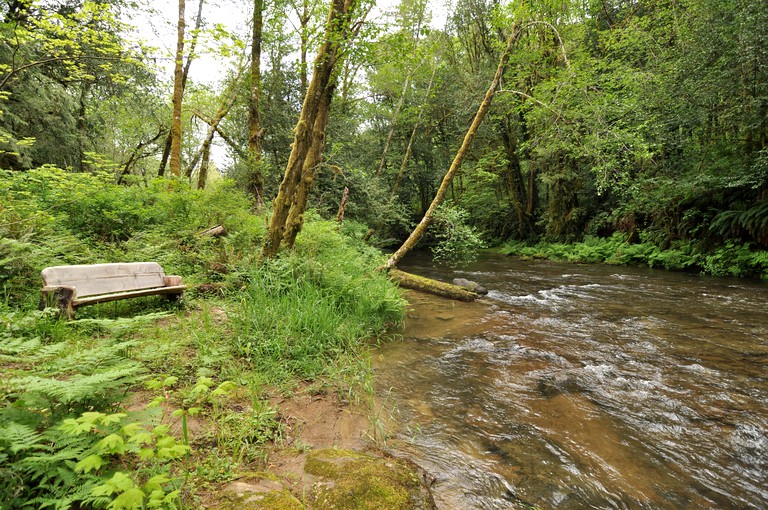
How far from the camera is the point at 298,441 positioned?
2695mm

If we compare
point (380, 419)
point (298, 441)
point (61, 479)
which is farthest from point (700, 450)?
point (61, 479)

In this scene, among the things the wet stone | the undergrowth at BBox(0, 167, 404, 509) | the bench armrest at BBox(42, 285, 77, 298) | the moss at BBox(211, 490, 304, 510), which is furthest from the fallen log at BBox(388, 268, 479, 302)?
the moss at BBox(211, 490, 304, 510)

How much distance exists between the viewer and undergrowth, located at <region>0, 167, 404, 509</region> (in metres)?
1.65

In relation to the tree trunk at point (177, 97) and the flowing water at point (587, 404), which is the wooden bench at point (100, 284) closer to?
the flowing water at point (587, 404)

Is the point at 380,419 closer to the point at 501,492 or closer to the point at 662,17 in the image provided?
the point at 501,492

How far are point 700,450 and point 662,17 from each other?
17144 mm

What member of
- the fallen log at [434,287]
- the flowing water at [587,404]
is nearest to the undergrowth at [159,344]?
the flowing water at [587,404]

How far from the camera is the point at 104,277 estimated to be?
417 centimetres

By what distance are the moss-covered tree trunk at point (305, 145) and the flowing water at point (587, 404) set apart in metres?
2.78

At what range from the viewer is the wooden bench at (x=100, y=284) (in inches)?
142

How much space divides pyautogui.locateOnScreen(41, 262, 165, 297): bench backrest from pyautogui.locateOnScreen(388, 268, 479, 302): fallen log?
4.97 metres

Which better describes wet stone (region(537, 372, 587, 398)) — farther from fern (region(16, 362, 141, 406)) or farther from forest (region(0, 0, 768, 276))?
forest (region(0, 0, 768, 276))

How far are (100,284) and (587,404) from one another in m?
5.77

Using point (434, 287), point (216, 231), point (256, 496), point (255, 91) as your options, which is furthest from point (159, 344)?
point (255, 91)
